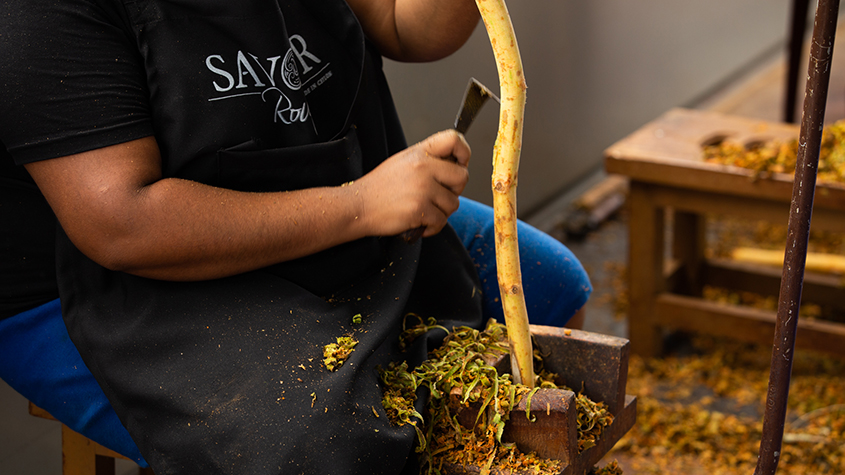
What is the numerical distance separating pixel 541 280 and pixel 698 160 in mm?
901

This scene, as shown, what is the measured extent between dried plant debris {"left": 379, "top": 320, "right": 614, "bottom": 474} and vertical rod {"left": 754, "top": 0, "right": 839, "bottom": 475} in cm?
18

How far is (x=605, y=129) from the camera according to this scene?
3.29 metres

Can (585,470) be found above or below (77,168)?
below

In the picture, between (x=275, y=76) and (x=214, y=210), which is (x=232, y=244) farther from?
(x=275, y=76)

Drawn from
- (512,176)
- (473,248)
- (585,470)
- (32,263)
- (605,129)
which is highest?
(512,176)

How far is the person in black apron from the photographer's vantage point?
2.50 ft

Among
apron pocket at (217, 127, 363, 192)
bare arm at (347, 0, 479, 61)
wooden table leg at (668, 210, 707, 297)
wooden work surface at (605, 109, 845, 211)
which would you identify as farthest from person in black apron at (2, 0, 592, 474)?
wooden table leg at (668, 210, 707, 297)

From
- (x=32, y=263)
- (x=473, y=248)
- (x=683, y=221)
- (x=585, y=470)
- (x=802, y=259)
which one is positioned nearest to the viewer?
(x=802, y=259)

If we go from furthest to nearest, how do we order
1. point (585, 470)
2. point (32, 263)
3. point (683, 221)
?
point (683, 221) → point (32, 263) → point (585, 470)

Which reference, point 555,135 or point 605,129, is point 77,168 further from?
point 605,129

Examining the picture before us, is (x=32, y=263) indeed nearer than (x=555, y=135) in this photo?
Yes

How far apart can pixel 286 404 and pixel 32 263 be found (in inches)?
17.3

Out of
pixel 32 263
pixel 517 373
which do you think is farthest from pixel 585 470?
pixel 32 263

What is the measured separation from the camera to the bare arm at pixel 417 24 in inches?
41.4
